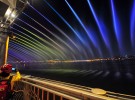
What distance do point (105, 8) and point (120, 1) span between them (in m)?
2.64

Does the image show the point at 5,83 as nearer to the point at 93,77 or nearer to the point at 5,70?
the point at 5,70

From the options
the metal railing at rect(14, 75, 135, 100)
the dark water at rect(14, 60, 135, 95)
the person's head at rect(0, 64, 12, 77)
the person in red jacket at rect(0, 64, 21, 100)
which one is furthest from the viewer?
the dark water at rect(14, 60, 135, 95)

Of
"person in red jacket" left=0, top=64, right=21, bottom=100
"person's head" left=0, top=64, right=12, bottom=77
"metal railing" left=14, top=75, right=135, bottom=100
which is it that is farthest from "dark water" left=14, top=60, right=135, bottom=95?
"person's head" left=0, top=64, right=12, bottom=77

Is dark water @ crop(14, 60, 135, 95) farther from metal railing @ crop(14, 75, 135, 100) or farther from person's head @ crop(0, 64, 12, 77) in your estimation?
person's head @ crop(0, 64, 12, 77)

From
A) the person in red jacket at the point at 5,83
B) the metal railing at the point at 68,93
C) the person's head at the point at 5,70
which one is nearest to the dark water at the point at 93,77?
the metal railing at the point at 68,93

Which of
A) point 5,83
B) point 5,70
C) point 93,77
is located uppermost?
point 5,70

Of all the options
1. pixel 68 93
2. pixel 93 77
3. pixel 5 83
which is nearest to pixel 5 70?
pixel 5 83

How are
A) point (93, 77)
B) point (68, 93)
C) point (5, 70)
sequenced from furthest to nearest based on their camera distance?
point (93, 77) → point (5, 70) → point (68, 93)

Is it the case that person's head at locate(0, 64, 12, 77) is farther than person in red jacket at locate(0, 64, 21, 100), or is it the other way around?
person's head at locate(0, 64, 12, 77)

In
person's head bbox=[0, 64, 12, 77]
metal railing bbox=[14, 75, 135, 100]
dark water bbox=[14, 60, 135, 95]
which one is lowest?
dark water bbox=[14, 60, 135, 95]

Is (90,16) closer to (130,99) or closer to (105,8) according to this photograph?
(105,8)

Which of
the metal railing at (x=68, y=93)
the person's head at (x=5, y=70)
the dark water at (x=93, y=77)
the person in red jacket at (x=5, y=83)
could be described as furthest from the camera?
the dark water at (x=93, y=77)

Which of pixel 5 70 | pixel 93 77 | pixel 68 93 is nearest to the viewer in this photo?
pixel 68 93

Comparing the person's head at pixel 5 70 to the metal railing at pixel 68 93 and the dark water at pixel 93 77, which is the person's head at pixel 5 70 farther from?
the dark water at pixel 93 77
